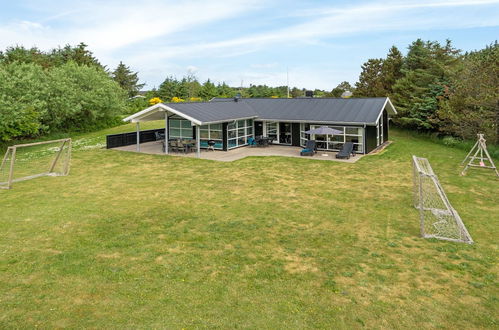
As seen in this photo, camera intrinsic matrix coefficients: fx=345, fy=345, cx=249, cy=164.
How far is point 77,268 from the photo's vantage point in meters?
7.39

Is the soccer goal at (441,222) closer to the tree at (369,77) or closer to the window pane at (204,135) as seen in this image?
the window pane at (204,135)

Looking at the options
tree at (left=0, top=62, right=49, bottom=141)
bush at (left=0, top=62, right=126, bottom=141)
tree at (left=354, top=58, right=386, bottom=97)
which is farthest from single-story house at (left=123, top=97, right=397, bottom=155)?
tree at (left=354, top=58, right=386, bottom=97)

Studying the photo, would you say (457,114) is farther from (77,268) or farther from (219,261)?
(77,268)

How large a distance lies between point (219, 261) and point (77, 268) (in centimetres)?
303

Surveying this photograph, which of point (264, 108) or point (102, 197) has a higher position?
point (264, 108)

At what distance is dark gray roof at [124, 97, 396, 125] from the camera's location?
21.1 m

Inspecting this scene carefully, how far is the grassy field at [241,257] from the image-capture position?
5.85m

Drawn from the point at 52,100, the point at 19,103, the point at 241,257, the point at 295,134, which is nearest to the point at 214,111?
the point at 295,134

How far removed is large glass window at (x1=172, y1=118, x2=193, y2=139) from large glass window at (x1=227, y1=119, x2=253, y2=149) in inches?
112

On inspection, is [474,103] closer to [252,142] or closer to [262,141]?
[262,141]

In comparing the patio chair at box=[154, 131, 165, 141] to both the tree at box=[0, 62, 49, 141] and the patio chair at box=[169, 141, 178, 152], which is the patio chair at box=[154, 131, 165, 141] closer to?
the patio chair at box=[169, 141, 178, 152]

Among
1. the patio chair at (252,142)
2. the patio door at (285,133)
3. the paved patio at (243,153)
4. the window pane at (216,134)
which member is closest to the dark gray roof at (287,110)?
the patio door at (285,133)

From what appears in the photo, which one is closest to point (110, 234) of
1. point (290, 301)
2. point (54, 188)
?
point (290, 301)

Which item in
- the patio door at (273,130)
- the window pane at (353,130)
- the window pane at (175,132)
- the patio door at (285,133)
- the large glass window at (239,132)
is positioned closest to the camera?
the window pane at (353,130)
